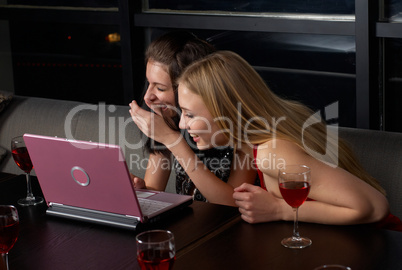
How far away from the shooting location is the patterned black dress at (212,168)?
2.24 m

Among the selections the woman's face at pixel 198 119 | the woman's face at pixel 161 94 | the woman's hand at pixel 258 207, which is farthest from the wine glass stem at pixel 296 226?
the woman's face at pixel 161 94

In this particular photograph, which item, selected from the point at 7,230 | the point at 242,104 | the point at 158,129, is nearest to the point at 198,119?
the point at 242,104

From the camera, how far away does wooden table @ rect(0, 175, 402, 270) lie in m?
1.38

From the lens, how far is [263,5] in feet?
10.1

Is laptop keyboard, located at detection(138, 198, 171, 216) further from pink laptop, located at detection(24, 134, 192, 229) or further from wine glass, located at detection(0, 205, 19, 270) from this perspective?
wine glass, located at detection(0, 205, 19, 270)

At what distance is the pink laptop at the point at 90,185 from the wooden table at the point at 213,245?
0.11 feet

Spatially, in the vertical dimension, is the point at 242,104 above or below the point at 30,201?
above

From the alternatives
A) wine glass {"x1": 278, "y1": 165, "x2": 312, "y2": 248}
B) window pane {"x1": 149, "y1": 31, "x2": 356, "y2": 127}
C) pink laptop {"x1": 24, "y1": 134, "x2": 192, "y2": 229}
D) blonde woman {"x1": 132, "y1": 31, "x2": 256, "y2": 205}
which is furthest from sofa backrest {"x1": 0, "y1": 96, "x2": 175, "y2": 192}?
wine glass {"x1": 278, "y1": 165, "x2": 312, "y2": 248}

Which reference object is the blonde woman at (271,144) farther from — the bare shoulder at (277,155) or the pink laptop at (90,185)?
the pink laptop at (90,185)

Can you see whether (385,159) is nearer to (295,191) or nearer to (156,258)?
(295,191)

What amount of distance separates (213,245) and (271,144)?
39cm

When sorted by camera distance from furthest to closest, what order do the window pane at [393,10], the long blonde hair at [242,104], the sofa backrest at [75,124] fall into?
1. the sofa backrest at [75,124]
2. the window pane at [393,10]
3. the long blonde hair at [242,104]

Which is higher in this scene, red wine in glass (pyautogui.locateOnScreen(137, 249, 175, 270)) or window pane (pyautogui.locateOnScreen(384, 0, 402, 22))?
window pane (pyautogui.locateOnScreen(384, 0, 402, 22))

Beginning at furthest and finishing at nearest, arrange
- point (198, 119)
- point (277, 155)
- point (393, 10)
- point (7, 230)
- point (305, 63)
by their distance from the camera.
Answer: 1. point (305, 63)
2. point (393, 10)
3. point (198, 119)
4. point (277, 155)
5. point (7, 230)
